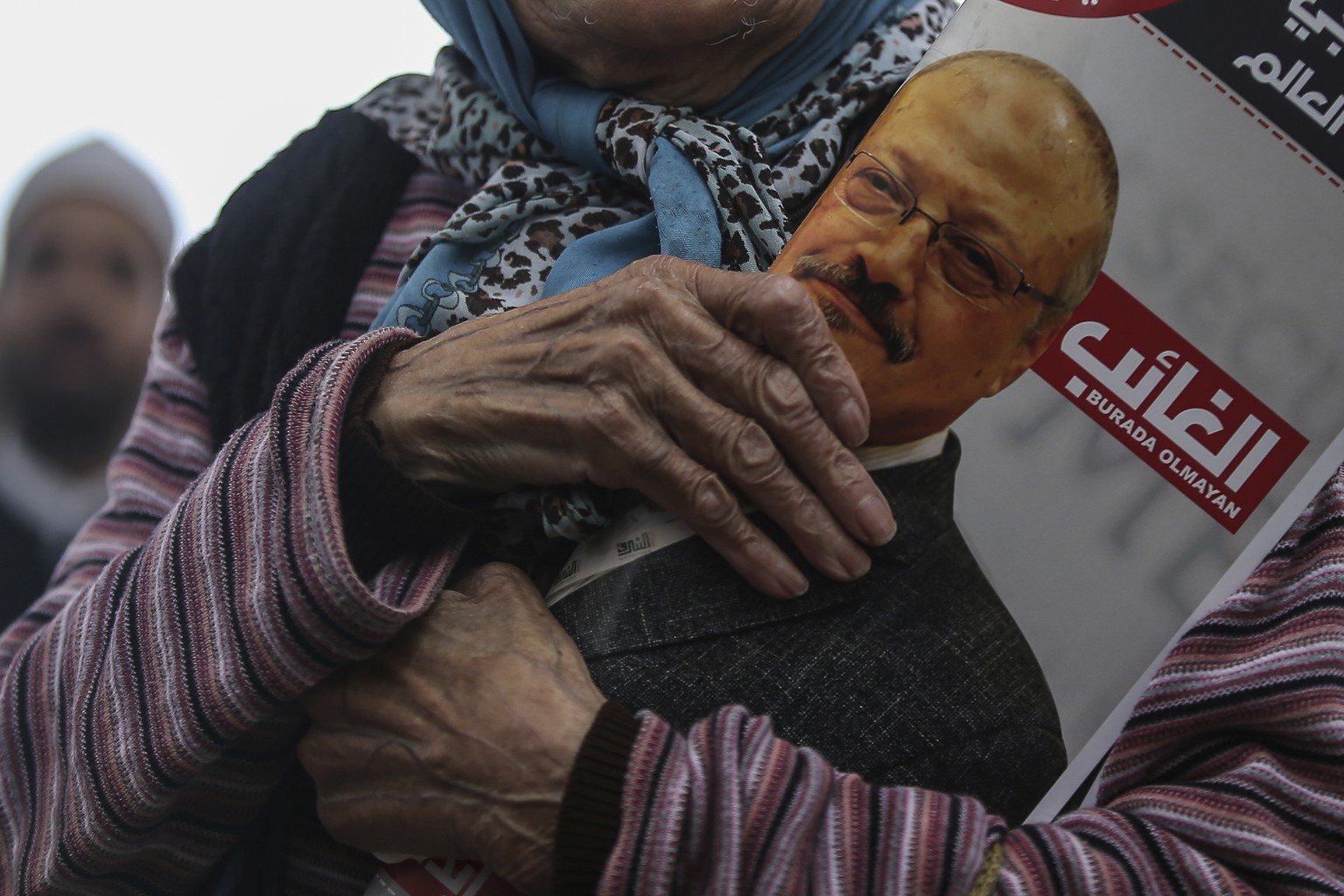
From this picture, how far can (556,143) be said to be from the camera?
0.84m

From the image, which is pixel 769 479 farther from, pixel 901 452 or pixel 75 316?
pixel 75 316

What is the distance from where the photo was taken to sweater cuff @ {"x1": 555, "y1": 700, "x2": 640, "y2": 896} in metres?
0.53

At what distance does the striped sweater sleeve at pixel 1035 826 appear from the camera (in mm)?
508

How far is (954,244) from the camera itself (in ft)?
1.97

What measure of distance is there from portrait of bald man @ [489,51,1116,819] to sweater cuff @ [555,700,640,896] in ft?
0.22

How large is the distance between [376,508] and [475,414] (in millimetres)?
84

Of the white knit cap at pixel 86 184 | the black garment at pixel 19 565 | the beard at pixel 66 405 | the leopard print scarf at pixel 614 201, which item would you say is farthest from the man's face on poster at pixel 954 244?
the white knit cap at pixel 86 184

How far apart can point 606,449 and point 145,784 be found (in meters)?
0.35

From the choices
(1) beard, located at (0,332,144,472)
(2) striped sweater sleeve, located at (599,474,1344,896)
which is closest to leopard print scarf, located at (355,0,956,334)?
(2) striped sweater sleeve, located at (599,474,1344,896)

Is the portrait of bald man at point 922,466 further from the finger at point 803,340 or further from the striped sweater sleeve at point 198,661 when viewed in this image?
the striped sweater sleeve at point 198,661

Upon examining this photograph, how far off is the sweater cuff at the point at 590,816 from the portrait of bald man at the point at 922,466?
7 centimetres

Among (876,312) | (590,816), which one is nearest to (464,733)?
(590,816)

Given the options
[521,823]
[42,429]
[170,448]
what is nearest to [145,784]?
[521,823]

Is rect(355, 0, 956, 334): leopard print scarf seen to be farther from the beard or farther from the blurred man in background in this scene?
the beard
